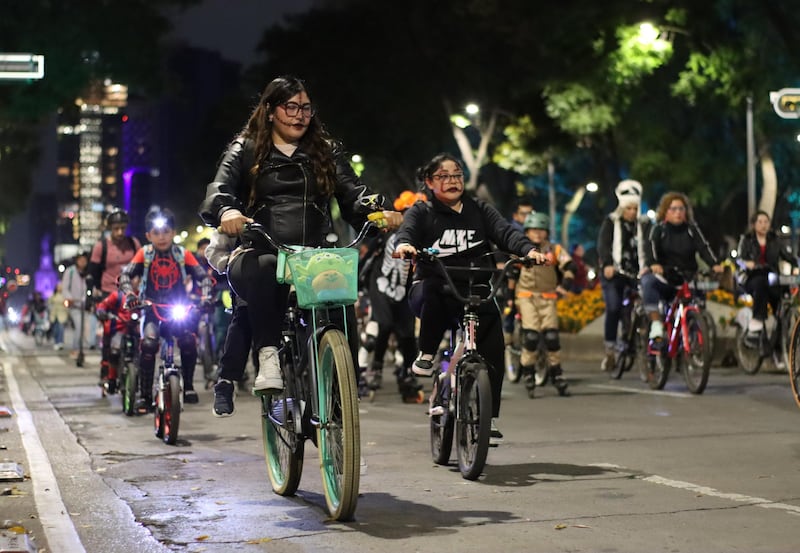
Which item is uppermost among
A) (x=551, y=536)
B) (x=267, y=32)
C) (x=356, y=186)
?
(x=267, y=32)

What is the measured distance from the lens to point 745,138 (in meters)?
44.4

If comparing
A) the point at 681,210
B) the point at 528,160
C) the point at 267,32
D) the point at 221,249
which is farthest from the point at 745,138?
the point at 221,249

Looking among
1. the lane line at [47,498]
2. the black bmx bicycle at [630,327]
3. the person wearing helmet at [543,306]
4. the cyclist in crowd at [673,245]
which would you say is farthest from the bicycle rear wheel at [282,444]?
the black bmx bicycle at [630,327]

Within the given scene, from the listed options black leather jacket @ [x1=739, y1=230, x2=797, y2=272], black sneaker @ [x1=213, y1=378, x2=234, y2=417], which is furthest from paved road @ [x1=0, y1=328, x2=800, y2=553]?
black leather jacket @ [x1=739, y1=230, x2=797, y2=272]

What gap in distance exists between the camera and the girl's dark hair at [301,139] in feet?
25.7

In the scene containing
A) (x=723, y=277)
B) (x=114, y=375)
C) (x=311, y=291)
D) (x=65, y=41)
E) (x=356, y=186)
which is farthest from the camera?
(x=65, y=41)

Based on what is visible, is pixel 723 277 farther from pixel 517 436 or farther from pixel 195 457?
pixel 195 457

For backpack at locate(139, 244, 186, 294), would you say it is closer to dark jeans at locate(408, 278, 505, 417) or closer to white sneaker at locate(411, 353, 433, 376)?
dark jeans at locate(408, 278, 505, 417)

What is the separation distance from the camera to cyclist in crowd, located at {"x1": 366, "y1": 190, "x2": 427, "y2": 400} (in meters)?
15.0

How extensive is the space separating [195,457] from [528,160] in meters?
30.0

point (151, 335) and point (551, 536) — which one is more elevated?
point (151, 335)

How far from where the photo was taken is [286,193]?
782 centimetres

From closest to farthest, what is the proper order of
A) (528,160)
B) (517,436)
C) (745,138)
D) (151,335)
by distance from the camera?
(517,436) < (151,335) < (528,160) < (745,138)

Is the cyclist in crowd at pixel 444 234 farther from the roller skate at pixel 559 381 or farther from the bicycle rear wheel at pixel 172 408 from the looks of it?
the roller skate at pixel 559 381
